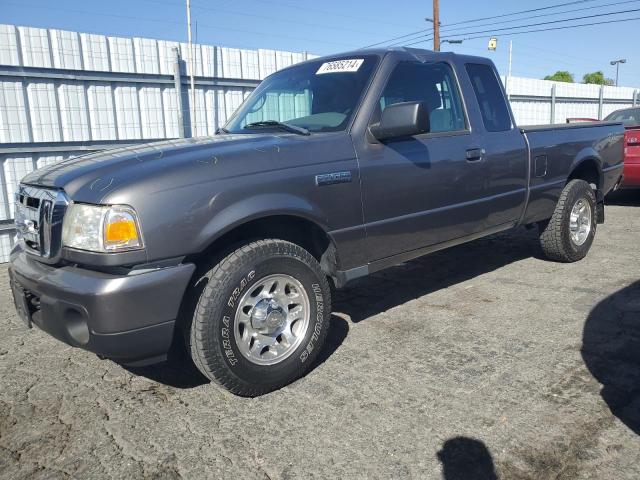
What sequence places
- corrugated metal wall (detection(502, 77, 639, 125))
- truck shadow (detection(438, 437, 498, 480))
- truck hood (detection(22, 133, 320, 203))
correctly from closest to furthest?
truck shadow (detection(438, 437, 498, 480))
truck hood (detection(22, 133, 320, 203))
corrugated metal wall (detection(502, 77, 639, 125))

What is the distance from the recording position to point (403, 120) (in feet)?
10.7

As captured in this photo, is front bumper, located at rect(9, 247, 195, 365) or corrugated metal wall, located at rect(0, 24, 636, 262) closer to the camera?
front bumper, located at rect(9, 247, 195, 365)

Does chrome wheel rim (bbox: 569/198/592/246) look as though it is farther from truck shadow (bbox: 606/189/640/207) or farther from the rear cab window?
truck shadow (bbox: 606/189/640/207)

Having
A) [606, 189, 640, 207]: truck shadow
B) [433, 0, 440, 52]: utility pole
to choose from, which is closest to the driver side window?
[606, 189, 640, 207]: truck shadow

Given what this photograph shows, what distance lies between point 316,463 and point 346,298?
2490 millimetres

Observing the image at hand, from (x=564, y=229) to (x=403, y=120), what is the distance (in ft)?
9.46

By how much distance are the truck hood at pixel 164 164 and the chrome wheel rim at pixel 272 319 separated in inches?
26.0

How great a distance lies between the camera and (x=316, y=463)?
2.40 metres

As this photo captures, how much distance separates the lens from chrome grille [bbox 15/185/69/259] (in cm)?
266

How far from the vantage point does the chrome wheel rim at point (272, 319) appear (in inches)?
115

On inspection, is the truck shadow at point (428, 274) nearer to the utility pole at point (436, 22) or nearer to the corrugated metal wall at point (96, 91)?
the corrugated metal wall at point (96, 91)

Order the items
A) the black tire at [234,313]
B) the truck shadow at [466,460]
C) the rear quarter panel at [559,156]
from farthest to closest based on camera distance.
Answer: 1. the rear quarter panel at [559,156]
2. the black tire at [234,313]
3. the truck shadow at [466,460]

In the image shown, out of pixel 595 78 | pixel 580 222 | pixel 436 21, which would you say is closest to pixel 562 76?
pixel 595 78

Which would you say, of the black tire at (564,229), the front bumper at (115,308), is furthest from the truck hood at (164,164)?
the black tire at (564,229)
